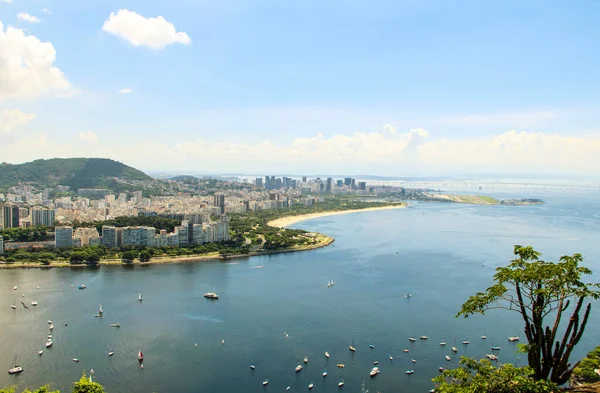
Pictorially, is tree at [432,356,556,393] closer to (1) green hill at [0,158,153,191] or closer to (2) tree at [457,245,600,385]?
(2) tree at [457,245,600,385]

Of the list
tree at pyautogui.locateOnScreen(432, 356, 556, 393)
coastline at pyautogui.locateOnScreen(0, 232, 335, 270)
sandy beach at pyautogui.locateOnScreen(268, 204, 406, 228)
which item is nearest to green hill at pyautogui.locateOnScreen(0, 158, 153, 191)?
sandy beach at pyautogui.locateOnScreen(268, 204, 406, 228)

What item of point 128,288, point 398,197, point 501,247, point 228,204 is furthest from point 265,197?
point 128,288

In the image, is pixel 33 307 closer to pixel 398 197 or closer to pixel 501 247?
pixel 501 247

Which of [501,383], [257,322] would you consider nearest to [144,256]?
[257,322]

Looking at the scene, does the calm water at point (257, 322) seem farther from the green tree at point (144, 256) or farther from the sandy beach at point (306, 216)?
the sandy beach at point (306, 216)

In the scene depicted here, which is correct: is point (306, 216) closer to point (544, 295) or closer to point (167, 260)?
point (167, 260)

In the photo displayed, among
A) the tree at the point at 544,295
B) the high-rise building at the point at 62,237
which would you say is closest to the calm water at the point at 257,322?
the high-rise building at the point at 62,237
